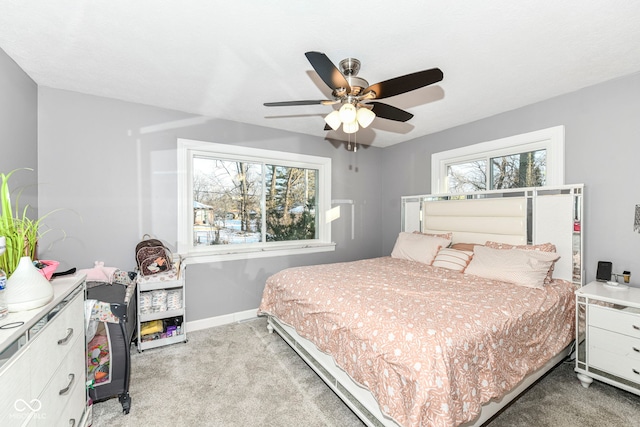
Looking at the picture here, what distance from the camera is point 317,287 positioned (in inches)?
93.7

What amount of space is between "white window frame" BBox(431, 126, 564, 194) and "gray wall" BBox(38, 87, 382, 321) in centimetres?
228

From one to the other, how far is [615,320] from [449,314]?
1399 millimetres

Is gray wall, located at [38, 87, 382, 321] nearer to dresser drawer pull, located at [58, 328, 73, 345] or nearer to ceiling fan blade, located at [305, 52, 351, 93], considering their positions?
dresser drawer pull, located at [58, 328, 73, 345]

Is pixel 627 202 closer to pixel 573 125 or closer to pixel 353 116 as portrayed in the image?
pixel 573 125

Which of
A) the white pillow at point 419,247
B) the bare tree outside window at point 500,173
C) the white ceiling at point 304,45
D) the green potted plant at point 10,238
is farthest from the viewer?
the white pillow at point 419,247

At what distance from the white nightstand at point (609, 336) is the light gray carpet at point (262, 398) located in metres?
0.15

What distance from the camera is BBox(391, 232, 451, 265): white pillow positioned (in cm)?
338

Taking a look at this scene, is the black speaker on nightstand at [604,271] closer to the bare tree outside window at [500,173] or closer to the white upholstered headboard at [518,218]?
the white upholstered headboard at [518,218]

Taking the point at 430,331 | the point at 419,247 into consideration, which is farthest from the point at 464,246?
the point at 430,331

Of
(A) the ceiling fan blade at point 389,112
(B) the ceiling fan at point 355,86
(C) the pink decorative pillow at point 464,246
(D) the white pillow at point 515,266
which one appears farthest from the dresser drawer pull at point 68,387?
(C) the pink decorative pillow at point 464,246

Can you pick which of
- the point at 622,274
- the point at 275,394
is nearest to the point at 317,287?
the point at 275,394

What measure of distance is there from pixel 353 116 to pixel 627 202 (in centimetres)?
252

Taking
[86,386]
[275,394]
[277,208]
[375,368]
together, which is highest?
[277,208]

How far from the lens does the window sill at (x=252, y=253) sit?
3.21 meters
